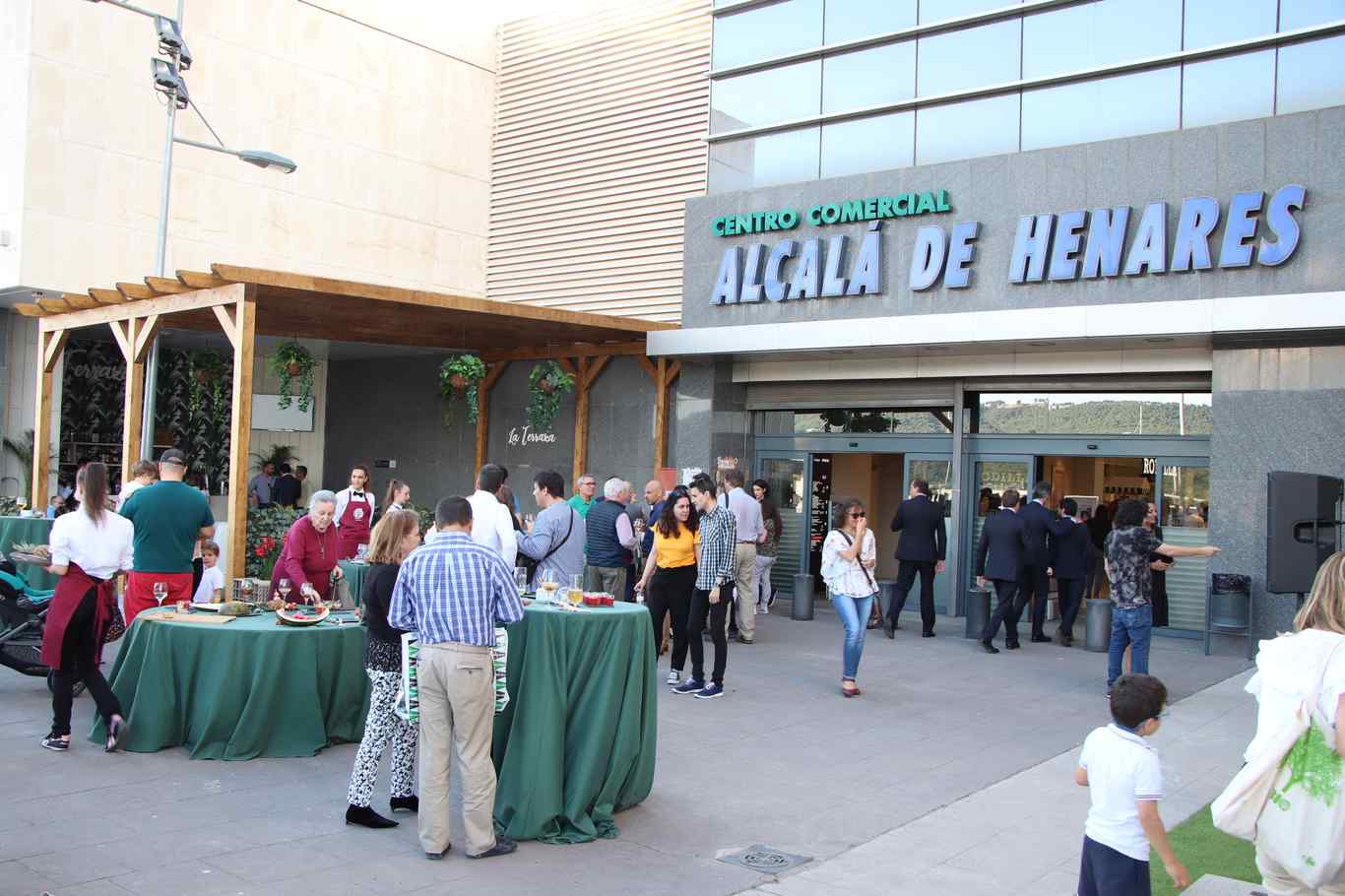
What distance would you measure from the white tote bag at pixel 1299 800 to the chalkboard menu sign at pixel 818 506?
39.6 ft

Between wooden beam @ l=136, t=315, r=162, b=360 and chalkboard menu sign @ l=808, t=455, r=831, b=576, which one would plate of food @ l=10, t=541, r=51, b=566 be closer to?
wooden beam @ l=136, t=315, r=162, b=360

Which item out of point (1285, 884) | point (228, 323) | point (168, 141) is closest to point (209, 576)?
point (228, 323)

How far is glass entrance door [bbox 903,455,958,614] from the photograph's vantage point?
14.7 meters

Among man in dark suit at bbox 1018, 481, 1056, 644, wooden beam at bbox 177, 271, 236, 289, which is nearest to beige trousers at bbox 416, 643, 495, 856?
wooden beam at bbox 177, 271, 236, 289

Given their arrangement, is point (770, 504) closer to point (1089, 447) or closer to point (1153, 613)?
point (1089, 447)

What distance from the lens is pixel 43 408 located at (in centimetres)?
1608

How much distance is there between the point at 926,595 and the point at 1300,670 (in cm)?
909

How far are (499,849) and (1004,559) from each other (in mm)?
7748

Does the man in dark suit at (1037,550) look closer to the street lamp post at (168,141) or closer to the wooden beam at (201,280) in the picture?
the wooden beam at (201,280)

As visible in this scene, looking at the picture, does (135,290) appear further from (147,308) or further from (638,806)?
(638,806)

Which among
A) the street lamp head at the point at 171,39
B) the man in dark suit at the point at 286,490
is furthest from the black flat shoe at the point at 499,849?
the man in dark suit at the point at 286,490

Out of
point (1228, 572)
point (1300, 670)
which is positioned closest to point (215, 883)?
point (1300, 670)

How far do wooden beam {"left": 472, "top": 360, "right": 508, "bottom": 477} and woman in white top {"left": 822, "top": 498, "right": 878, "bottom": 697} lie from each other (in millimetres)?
9657

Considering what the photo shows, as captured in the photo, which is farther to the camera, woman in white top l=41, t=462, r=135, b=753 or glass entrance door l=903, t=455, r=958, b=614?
glass entrance door l=903, t=455, r=958, b=614
